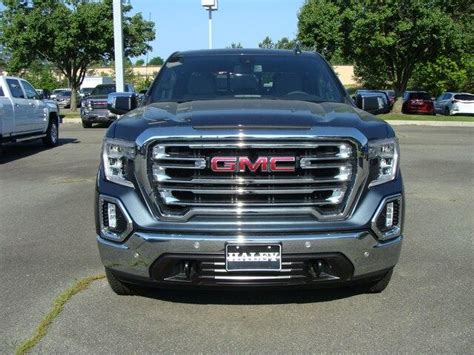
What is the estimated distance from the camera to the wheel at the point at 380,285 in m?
4.35

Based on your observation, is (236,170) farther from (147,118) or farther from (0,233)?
(0,233)

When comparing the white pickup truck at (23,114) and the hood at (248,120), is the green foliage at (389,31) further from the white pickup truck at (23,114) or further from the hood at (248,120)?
the hood at (248,120)

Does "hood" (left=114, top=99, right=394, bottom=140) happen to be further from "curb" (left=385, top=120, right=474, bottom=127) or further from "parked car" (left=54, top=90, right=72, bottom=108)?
"parked car" (left=54, top=90, right=72, bottom=108)

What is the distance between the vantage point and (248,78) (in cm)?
539

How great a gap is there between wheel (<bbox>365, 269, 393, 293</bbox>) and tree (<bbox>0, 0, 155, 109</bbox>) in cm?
2899

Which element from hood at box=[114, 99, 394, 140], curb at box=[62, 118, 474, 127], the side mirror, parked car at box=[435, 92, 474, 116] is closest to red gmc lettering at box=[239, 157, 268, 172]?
hood at box=[114, 99, 394, 140]

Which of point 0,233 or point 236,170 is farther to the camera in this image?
point 0,233

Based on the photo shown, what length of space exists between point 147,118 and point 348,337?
6.69ft

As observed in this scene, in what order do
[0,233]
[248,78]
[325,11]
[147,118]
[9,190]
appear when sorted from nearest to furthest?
1. [147,118]
2. [248,78]
3. [0,233]
4. [9,190]
5. [325,11]

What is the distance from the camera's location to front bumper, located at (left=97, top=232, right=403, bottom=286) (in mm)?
3635

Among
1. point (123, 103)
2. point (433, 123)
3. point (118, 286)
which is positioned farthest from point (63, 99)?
point (118, 286)

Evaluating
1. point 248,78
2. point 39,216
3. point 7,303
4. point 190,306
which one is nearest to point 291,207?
point 190,306

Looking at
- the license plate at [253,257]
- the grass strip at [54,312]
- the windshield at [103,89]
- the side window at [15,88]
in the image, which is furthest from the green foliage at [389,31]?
the license plate at [253,257]

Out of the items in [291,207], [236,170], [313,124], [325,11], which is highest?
[325,11]
